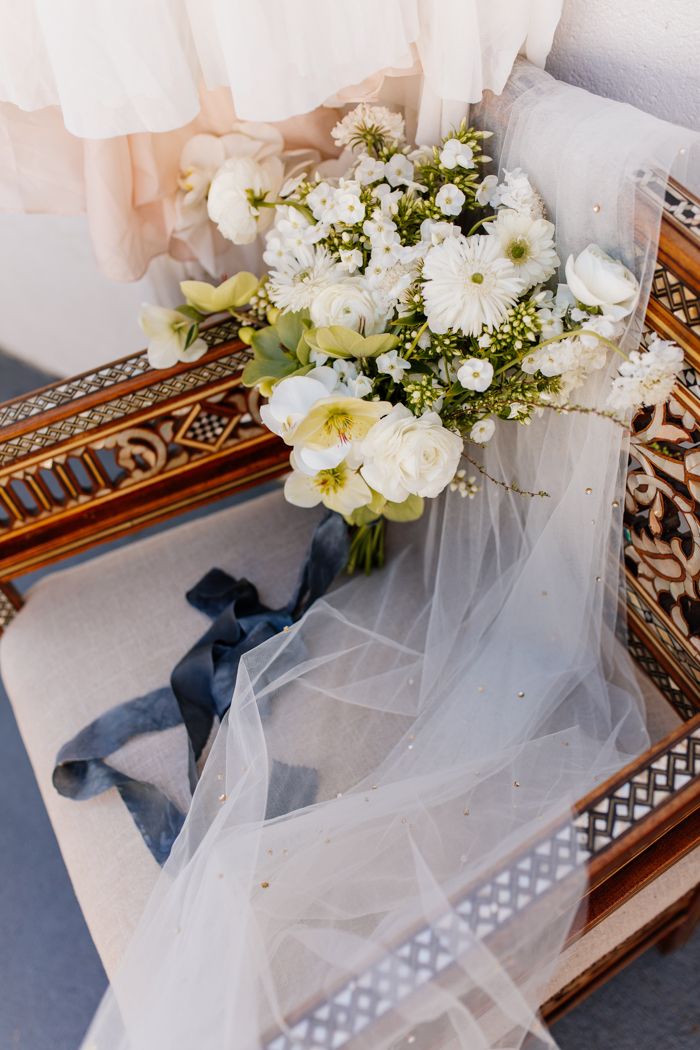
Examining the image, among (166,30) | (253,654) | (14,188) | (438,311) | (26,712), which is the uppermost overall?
(166,30)

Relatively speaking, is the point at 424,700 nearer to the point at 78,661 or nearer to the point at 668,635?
the point at 668,635

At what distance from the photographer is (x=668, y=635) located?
832mm

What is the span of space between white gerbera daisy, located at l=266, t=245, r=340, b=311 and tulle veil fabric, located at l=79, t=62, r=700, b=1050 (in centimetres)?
23

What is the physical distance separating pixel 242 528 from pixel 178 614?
0.19m

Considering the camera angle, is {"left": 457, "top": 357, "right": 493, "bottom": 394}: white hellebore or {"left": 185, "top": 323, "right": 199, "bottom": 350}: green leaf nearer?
{"left": 457, "top": 357, "right": 493, "bottom": 394}: white hellebore

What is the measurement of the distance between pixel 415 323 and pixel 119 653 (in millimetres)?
684

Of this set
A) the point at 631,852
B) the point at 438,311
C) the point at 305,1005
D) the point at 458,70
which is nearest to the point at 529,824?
the point at 631,852

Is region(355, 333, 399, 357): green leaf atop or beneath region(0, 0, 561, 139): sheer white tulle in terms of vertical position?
beneath

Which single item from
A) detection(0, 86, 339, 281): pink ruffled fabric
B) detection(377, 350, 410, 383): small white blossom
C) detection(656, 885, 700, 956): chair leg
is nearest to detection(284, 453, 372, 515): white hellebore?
detection(377, 350, 410, 383): small white blossom

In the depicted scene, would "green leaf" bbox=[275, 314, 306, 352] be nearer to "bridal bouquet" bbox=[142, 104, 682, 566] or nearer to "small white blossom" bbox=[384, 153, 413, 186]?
"bridal bouquet" bbox=[142, 104, 682, 566]

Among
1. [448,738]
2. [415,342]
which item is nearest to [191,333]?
[415,342]

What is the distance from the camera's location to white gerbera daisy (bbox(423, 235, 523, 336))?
2.02 ft

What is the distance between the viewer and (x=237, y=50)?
2.14 feet

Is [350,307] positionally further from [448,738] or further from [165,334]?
[448,738]
